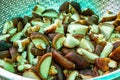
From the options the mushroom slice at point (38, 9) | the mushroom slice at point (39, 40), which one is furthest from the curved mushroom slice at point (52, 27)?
the mushroom slice at point (38, 9)

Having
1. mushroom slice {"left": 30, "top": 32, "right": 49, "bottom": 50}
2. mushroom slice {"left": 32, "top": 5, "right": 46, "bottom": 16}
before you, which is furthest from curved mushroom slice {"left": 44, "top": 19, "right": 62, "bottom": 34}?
mushroom slice {"left": 32, "top": 5, "right": 46, "bottom": 16}

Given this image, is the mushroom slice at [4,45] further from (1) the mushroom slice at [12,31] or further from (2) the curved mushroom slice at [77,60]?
(2) the curved mushroom slice at [77,60]

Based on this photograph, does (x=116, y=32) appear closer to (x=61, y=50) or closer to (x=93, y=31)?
(x=93, y=31)

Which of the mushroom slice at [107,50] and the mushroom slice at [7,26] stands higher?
the mushroom slice at [7,26]

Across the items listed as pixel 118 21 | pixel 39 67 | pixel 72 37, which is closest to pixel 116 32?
pixel 118 21

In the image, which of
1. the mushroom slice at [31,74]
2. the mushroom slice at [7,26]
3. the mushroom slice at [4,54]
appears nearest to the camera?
the mushroom slice at [31,74]

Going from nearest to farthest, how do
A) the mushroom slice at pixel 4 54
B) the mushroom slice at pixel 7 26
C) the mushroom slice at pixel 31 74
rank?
the mushroom slice at pixel 31 74 < the mushroom slice at pixel 4 54 < the mushroom slice at pixel 7 26

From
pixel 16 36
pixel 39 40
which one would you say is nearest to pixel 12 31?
pixel 16 36
